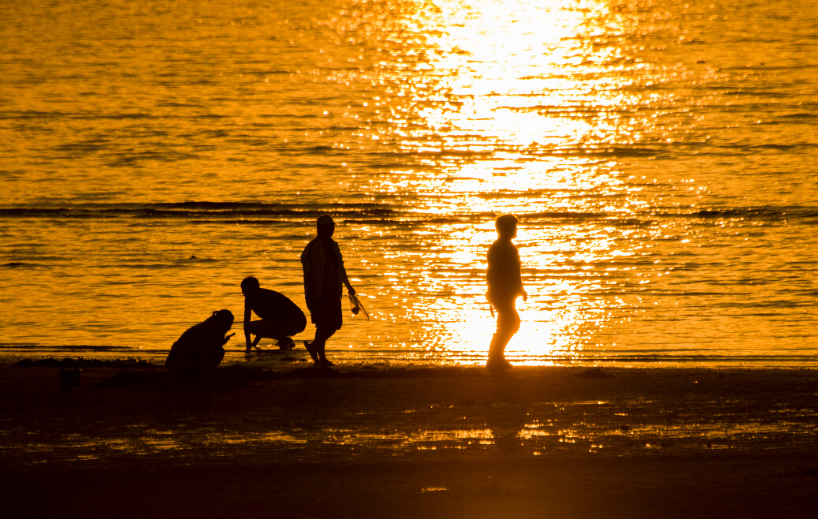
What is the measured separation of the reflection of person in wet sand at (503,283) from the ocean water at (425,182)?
130 cm

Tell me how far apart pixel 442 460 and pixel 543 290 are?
937 centimetres

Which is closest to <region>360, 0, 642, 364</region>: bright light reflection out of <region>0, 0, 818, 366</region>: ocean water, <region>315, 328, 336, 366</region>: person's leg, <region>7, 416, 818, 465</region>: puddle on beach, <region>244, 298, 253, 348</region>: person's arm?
<region>0, 0, 818, 366</region>: ocean water

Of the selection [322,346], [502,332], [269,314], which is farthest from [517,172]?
[502,332]

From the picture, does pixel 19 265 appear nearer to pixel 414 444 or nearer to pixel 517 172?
pixel 414 444

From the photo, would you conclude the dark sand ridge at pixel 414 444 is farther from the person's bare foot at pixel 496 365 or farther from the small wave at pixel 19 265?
the small wave at pixel 19 265

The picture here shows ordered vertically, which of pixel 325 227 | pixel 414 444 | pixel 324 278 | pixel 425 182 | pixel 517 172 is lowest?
pixel 414 444

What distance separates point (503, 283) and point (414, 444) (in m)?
2.95

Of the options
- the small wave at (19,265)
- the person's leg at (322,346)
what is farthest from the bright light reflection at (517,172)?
the small wave at (19,265)

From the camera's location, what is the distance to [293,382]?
10.1 m

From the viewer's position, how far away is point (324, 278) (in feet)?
35.9

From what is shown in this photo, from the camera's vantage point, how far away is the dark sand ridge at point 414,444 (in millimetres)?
6625

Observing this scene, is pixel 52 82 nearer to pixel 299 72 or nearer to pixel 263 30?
pixel 299 72

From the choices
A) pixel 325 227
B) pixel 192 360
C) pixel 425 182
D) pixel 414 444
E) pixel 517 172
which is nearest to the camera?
pixel 414 444

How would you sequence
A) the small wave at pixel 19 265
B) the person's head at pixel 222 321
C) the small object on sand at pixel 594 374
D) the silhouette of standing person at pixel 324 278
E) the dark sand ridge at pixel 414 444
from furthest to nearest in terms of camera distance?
1. the small wave at pixel 19 265
2. the silhouette of standing person at pixel 324 278
3. the small object on sand at pixel 594 374
4. the person's head at pixel 222 321
5. the dark sand ridge at pixel 414 444
